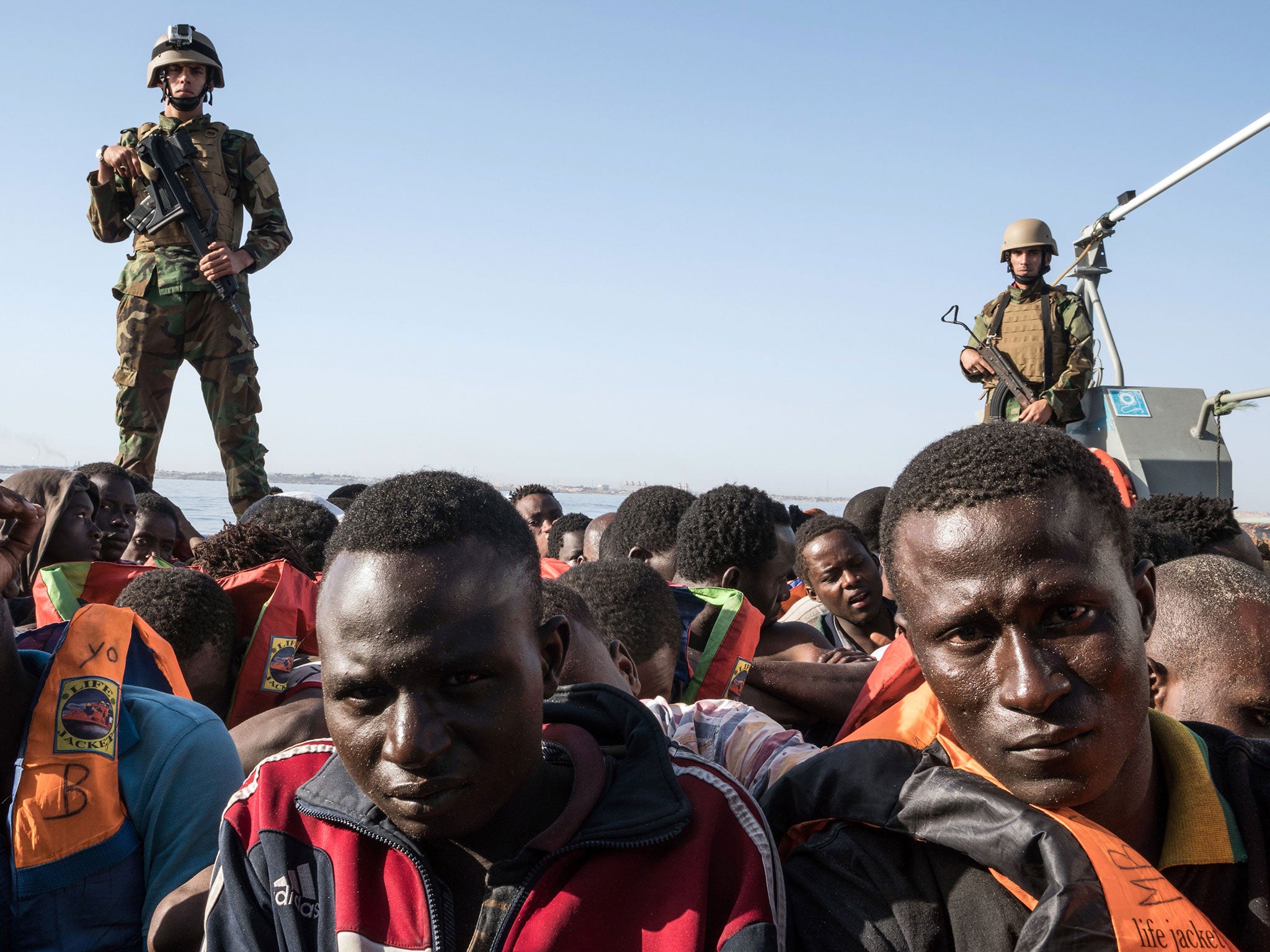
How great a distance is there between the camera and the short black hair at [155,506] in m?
5.24

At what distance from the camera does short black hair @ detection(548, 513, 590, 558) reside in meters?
6.98

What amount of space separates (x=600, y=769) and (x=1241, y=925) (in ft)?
3.15

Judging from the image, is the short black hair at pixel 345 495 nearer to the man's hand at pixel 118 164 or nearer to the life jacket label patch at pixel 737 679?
the man's hand at pixel 118 164

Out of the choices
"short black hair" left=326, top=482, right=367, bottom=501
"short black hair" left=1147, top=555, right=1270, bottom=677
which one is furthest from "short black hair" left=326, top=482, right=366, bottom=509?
"short black hair" left=1147, top=555, right=1270, bottom=677

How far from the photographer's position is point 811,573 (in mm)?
4656

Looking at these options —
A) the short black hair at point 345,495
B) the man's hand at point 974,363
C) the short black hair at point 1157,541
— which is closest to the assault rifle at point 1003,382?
the man's hand at point 974,363

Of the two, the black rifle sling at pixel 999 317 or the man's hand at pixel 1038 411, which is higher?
the black rifle sling at pixel 999 317

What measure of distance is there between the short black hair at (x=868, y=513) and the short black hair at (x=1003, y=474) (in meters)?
4.35

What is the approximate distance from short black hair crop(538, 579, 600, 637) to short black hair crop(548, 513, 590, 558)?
4270 mm

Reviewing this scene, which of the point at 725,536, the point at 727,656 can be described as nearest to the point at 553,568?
the point at 725,536

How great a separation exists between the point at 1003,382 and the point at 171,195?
18.6 ft

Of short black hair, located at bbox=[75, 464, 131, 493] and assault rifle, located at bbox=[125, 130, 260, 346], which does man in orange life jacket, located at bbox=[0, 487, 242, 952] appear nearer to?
short black hair, located at bbox=[75, 464, 131, 493]

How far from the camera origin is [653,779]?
166cm

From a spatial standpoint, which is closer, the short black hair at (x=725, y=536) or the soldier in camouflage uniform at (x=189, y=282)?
the short black hair at (x=725, y=536)
